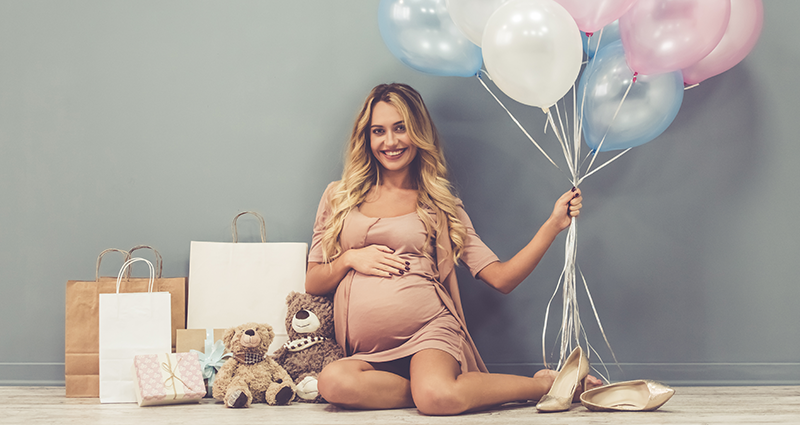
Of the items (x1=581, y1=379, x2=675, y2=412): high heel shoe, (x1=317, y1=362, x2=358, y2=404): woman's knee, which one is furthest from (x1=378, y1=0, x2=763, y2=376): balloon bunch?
(x1=317, y1=362, x2=358, y2=404): woman's knee

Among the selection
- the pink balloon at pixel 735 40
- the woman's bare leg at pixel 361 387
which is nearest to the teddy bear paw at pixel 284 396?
the woman's bare leg at pixel 361 387

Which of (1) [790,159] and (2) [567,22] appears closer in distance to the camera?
(2) [567,22]

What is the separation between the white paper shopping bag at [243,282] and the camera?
1.95 meters

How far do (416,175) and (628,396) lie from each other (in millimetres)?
974

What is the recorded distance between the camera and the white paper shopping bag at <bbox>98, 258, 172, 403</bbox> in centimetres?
178

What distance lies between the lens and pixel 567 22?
144 centimetres

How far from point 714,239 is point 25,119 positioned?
262 centimetres

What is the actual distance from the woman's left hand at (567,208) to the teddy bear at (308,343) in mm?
785

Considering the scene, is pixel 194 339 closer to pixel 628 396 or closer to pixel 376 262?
pixel 376 262

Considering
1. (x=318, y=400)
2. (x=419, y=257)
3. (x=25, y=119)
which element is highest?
(x=25, y=119)

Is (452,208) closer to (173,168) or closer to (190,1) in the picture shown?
(173,168)

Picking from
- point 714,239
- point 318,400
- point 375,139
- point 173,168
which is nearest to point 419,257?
point 375,139

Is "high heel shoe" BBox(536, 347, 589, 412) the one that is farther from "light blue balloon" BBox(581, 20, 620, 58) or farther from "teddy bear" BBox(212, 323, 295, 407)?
"light blue balloon" BBox(581, 20, 620, 58)

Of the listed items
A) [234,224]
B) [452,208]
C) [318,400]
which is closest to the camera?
[318,400]
